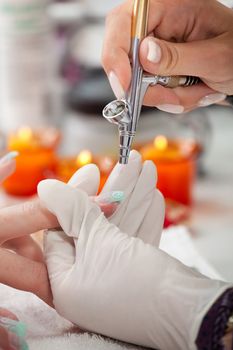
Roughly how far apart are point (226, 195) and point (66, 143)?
316 mm

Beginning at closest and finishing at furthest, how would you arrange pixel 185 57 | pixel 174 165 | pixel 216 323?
1. pixel 216 323
2. pixel 185 57
3. pixel 174 165

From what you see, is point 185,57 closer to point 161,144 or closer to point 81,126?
point 161,144

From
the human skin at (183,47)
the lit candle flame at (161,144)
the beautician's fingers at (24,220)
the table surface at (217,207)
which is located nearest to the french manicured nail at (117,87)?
the human skin at (183,47)

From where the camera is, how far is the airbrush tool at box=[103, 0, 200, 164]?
49cm

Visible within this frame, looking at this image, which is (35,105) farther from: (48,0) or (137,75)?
(137,75)

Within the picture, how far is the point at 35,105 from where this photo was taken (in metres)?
1.14

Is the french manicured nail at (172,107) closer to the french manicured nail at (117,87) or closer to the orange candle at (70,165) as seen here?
the french manicured nail at (117,87)

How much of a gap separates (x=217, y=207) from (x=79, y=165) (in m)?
0.20

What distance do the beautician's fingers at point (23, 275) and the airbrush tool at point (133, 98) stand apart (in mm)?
103

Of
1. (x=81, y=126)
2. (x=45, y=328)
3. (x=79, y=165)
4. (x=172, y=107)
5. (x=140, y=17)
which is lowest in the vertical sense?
(x=81, y=126)

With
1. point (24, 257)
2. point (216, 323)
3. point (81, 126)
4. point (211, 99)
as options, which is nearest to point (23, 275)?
point (24, 257)

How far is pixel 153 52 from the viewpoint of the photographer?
20.2 inches

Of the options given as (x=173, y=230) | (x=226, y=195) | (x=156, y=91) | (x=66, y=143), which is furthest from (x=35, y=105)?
(x=156, y=91)

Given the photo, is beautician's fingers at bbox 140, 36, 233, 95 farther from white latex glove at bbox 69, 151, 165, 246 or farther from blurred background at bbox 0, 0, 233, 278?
blurred background at bbox 0, 0, 233, 278
